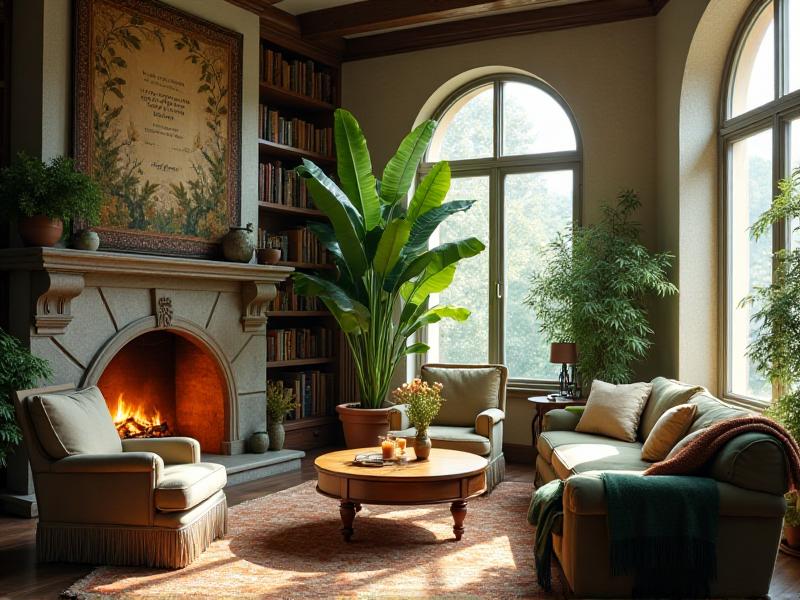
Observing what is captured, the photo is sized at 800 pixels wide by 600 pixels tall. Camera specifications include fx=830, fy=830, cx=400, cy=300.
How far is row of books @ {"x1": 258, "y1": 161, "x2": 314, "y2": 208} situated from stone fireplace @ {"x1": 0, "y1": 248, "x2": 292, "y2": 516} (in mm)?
885

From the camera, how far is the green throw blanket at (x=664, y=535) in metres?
3.53

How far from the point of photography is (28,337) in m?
5.00

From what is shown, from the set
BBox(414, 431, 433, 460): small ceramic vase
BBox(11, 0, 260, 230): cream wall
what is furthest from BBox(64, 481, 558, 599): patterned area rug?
BBox(11, 0, 260, 230): cream wall

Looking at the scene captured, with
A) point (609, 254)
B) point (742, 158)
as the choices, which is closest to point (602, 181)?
point (609, 254)

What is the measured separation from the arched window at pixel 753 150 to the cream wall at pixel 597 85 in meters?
0.77

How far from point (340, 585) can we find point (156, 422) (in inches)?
123

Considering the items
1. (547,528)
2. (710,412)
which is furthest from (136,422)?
(710,412)

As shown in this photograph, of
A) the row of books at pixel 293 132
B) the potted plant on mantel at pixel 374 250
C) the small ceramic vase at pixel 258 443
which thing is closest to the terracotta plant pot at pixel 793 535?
the potted plant on mantel at pixel 374 250

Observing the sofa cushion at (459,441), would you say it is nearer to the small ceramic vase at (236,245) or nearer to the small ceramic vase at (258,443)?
the small ceramic vase at (258,443)

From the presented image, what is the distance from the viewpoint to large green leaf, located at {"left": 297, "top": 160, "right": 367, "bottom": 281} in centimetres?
605

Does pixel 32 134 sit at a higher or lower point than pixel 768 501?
higher

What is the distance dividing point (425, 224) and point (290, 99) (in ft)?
6.52

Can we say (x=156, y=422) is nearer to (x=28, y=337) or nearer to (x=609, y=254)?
(x=28, y=337)

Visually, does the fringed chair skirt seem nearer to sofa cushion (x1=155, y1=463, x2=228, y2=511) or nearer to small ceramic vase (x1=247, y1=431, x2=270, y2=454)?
sofa cushion (x1=155, y1=463, x2=228, y2=511)
